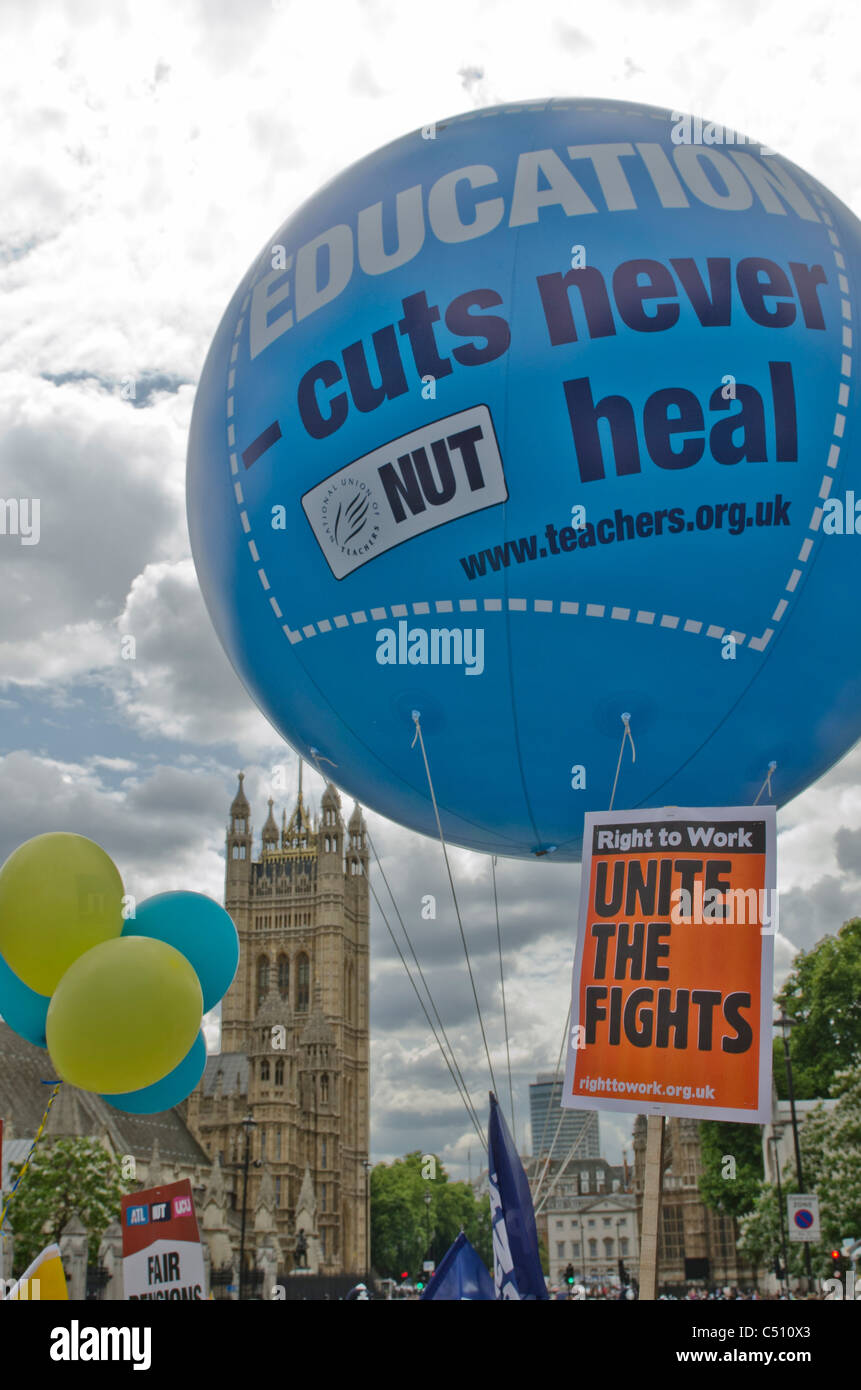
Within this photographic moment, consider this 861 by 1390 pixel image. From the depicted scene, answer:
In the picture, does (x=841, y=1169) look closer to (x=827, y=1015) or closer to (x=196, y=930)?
(x=827, y=1015)

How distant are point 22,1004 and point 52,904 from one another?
107 centimetres

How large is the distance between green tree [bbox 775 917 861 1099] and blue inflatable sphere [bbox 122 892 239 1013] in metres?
27.8

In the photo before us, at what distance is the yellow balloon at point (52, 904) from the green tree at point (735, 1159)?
108ft

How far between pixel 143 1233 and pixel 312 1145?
9157 centimetres

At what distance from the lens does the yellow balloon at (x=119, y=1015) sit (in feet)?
21.1

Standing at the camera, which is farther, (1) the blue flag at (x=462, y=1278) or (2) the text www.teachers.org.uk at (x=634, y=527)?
(2) the text www.teachers.org.uk at (x=634, y=527)

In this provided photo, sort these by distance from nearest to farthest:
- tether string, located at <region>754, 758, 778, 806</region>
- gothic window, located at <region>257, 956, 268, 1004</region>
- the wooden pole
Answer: the wooden pole < tether string, located at <region>754, 758, 778, 806</region> < gothic window, located at <region>257, 956, 268, 1004</region>

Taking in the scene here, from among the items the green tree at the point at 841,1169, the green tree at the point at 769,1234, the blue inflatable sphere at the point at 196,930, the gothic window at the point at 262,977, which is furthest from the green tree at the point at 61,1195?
the gothic window at the point at 262,977

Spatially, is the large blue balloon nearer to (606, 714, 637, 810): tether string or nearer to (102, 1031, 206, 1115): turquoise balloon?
(102, 1031, 206, 1115): turquoise balloon

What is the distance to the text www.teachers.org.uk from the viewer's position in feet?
19.0

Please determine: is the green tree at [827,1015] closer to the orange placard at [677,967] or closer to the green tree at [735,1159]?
the green tree at [735,1159]

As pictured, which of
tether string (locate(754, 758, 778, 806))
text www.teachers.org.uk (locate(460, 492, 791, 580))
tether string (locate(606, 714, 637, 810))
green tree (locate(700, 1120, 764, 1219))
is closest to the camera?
text www.teachers.org.uk (locate(460, 492, 791, 580))
